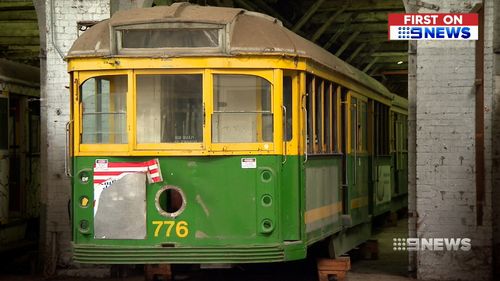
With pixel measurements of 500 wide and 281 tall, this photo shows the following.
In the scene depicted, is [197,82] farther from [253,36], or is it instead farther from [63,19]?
[63,19]

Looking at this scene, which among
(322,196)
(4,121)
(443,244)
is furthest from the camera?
(4,121)

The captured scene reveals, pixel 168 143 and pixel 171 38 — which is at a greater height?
pixel 171 38

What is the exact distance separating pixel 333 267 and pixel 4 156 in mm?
5031

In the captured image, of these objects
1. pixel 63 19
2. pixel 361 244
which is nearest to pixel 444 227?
pixel 361 244

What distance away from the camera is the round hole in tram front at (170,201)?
8992mm

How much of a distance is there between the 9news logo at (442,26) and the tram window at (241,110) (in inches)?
132

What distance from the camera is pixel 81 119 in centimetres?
929

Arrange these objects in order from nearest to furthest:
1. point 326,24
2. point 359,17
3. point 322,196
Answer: point 322,196 < point 326,24 < point 359,17

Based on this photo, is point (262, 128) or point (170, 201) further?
point (170, 201)

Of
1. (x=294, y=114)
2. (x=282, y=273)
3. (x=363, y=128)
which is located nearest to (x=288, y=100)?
(x=294, y=114)

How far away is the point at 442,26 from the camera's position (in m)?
11.6

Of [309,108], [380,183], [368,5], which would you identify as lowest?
[380,183]

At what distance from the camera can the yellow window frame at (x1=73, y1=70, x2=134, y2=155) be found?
905 centimetres

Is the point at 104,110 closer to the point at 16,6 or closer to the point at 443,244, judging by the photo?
the point at 443,244
